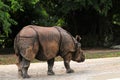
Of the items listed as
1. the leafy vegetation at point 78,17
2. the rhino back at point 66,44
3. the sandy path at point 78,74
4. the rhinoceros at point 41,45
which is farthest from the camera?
the leafy vegetation at point 78,17

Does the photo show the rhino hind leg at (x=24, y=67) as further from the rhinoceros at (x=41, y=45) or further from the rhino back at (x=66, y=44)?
the rhino back at (x=66, y=44)

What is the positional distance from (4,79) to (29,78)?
80cm

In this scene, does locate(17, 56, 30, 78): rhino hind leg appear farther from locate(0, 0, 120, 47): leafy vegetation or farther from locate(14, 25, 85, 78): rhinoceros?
locate(0, 0, 120, 47): leafy vegetation

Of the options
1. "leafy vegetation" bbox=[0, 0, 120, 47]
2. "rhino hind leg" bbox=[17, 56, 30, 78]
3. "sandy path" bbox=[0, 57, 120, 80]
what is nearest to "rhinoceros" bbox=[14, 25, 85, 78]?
"rhino hind leg" bbox=[17, 56, 30, 78]

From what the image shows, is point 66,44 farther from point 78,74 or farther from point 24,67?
point 24,67

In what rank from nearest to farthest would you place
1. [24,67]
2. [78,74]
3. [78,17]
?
[24,67]
[78,74]
[78,17]

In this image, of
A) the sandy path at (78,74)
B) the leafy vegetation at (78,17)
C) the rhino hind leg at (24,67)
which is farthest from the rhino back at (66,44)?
the leafy vegetation at (78,17)

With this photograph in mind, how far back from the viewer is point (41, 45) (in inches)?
511

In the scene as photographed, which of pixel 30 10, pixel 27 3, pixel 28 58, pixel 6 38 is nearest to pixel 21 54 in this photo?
pixel 28 58

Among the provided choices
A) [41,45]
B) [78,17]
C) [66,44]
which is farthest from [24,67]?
[78,17]

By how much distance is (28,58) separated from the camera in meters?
12.6

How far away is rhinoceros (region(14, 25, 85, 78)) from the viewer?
12.7 metres

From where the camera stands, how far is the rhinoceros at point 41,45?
41.5 feet

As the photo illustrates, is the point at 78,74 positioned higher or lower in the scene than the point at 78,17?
higher
